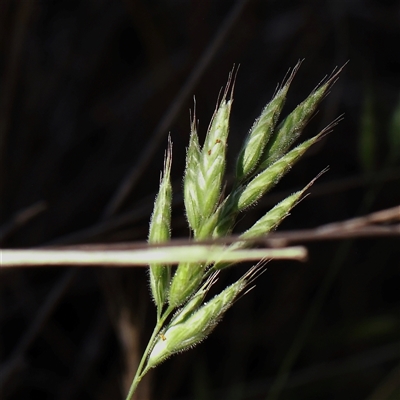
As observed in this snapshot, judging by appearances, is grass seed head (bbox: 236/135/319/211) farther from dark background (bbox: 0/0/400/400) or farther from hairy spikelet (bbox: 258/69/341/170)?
dark background (bbox: 0/0/400/400)

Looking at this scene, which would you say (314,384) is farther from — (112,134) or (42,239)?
(112,134)

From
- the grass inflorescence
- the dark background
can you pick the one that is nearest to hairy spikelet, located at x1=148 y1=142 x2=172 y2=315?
the grass inflorescence

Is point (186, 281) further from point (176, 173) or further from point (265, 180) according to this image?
point (176, 173)

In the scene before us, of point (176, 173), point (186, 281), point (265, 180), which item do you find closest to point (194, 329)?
point (186, 281)

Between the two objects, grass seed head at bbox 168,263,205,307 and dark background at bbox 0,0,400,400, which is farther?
dark background at bbox 0,0,400,400

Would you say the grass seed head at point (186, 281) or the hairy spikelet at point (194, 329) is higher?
the grass seed head at point (186, 281)

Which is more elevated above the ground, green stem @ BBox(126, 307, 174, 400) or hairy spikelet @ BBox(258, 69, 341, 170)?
hairy spikelet @ BBox(258, 69, 341, 170)

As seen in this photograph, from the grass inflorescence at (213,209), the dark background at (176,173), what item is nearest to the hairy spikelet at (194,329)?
the grass inflorescence at (213,209)

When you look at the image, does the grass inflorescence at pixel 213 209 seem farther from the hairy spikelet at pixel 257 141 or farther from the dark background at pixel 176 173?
the dark background at pixel 176 173
